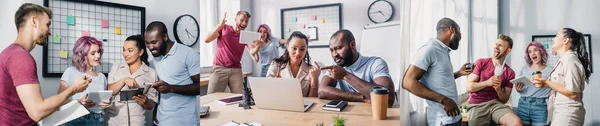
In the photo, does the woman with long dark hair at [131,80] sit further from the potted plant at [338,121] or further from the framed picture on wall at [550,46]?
the framed picture on wall at [550,46]

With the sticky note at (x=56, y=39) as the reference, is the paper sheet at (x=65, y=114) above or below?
below

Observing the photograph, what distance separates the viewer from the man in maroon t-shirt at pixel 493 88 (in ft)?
4.46

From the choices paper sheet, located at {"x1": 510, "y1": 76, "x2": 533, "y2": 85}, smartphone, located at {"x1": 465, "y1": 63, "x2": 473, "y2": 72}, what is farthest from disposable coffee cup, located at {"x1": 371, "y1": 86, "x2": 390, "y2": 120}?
paper sheet, located at {"x1": 510, "y1": 76, "x2": 533, "y2": 85}

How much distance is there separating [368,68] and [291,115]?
375 millimetres

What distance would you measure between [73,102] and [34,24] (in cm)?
31

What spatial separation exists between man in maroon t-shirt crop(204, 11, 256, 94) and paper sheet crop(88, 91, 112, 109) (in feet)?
1.30


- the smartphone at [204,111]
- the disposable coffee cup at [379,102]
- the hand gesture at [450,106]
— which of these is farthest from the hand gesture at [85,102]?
the hand gesture at [450,106]

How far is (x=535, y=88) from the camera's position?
52.9 inches

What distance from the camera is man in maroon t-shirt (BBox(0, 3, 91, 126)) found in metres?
1.22

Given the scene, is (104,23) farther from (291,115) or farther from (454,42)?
(454,42)

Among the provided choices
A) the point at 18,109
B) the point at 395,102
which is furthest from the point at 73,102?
the point at 395,102

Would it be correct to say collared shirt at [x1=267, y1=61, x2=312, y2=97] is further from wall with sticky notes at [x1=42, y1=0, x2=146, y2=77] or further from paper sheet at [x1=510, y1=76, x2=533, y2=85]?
paper sheet at [x1=510, y1=76, x2=533, y2=85]

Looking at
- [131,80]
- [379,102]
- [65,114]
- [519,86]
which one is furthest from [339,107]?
[65,114]

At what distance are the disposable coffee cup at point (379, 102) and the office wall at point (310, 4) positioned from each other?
195mm
